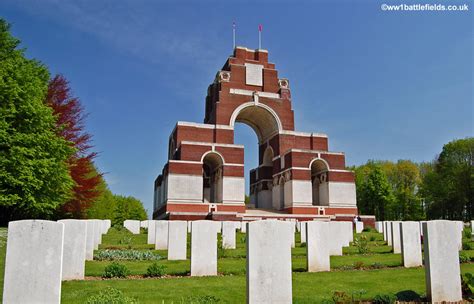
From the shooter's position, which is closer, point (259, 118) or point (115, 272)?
point (115, 272)

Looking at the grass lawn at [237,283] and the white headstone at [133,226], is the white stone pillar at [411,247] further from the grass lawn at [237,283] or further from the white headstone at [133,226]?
the white headstone at [133,226]

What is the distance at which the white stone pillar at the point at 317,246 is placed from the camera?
10070mm

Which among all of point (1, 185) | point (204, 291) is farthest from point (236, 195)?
point (204, 291)

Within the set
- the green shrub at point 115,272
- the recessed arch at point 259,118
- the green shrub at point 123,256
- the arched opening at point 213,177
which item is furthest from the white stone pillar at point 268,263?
the recessed arch at point 259,118

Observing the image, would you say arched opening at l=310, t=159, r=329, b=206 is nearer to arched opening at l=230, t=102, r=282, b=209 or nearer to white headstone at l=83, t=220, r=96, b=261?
arched opening at l=230, t=102, r=282, b=209

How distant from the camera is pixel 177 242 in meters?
12.3

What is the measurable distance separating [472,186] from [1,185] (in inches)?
1741

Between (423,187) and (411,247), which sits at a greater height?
(423,187)

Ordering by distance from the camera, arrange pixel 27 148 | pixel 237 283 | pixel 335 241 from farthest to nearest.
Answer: pixel 27 148 → pixel 335 241 → pixel 237 283

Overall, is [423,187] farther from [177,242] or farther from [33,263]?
[33,263]

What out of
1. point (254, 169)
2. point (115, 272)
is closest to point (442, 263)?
point (115, 272)

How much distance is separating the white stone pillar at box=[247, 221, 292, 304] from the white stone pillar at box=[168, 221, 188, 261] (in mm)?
6666

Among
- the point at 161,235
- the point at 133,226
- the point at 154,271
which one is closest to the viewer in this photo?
the point at 154,271

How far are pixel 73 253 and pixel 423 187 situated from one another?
48497 millimetres
